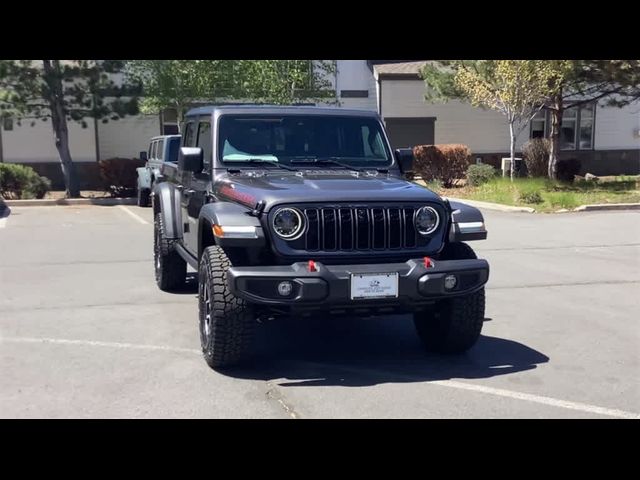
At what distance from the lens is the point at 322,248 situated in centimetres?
512

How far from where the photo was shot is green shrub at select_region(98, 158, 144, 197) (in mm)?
21172

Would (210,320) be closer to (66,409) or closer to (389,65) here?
(66,409)

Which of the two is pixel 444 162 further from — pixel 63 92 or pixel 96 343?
pixel 96 343

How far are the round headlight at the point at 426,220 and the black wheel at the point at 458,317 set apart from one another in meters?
0.33

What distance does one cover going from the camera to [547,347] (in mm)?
6098

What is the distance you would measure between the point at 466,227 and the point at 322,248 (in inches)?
44.7

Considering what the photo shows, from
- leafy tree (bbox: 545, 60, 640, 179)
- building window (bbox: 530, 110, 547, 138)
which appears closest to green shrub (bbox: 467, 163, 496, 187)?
leafy tree (bbox: 545, 60, 640, 179)

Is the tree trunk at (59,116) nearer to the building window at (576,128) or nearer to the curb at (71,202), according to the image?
the curb at (71,202)

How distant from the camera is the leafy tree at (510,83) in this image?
62.0ft

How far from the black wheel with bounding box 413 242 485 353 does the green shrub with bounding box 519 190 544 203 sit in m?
12.5

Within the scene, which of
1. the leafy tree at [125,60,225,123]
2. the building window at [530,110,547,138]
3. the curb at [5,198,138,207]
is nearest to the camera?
the curb at [5,198,138,207]

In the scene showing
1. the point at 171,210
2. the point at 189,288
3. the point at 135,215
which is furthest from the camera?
the point at 135,215

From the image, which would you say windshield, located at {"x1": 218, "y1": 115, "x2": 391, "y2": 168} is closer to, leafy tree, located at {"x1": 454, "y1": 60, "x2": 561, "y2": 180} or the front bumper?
the front bumper

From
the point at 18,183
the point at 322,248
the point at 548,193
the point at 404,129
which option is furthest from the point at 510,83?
the point at 322,248
